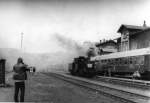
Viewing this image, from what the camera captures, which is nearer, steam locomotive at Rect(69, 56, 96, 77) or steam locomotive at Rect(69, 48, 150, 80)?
steam locomotive at Rect(69, 48, 150, 80)

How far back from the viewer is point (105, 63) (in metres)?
30.9

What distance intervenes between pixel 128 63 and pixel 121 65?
1.62 meters

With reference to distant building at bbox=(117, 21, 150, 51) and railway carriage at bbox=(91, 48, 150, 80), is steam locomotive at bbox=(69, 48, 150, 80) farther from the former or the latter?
distant building at bbox=(117, 21, 150, 51)

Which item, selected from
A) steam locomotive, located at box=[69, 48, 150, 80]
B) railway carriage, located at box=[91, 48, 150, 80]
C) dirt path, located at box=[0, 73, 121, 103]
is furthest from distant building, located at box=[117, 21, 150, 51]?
dirt path, located at box=[0, 73, 121, 103]

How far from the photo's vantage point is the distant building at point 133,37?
36.0 meters

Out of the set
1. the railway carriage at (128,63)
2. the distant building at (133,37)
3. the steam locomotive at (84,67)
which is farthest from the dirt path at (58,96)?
the distant building at (133,37)

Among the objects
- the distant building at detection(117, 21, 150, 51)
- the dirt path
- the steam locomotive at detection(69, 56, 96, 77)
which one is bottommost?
the dirt path

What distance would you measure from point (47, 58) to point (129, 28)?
48717 mm

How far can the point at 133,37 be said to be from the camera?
3959 centimetres

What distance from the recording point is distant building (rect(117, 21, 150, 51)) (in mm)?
35966

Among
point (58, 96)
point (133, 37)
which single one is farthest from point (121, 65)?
point (58, 96)

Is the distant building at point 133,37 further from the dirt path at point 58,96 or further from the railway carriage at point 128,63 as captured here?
the dirt path at point 58,96

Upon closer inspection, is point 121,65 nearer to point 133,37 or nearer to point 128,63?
point 128,63

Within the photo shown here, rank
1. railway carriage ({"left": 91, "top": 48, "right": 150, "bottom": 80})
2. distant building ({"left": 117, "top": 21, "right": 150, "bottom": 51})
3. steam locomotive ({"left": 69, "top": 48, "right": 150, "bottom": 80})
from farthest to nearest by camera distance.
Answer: distant building ({"left": 117, "top": 21, "right": 150, "bottom": 51}) < steam locomotive ({"left": 69, "top": 48, "right": 150, "bottom": 80}) < railway carriage ({"left": 91, "top": 48, "right": 150, "bottom": 80})
